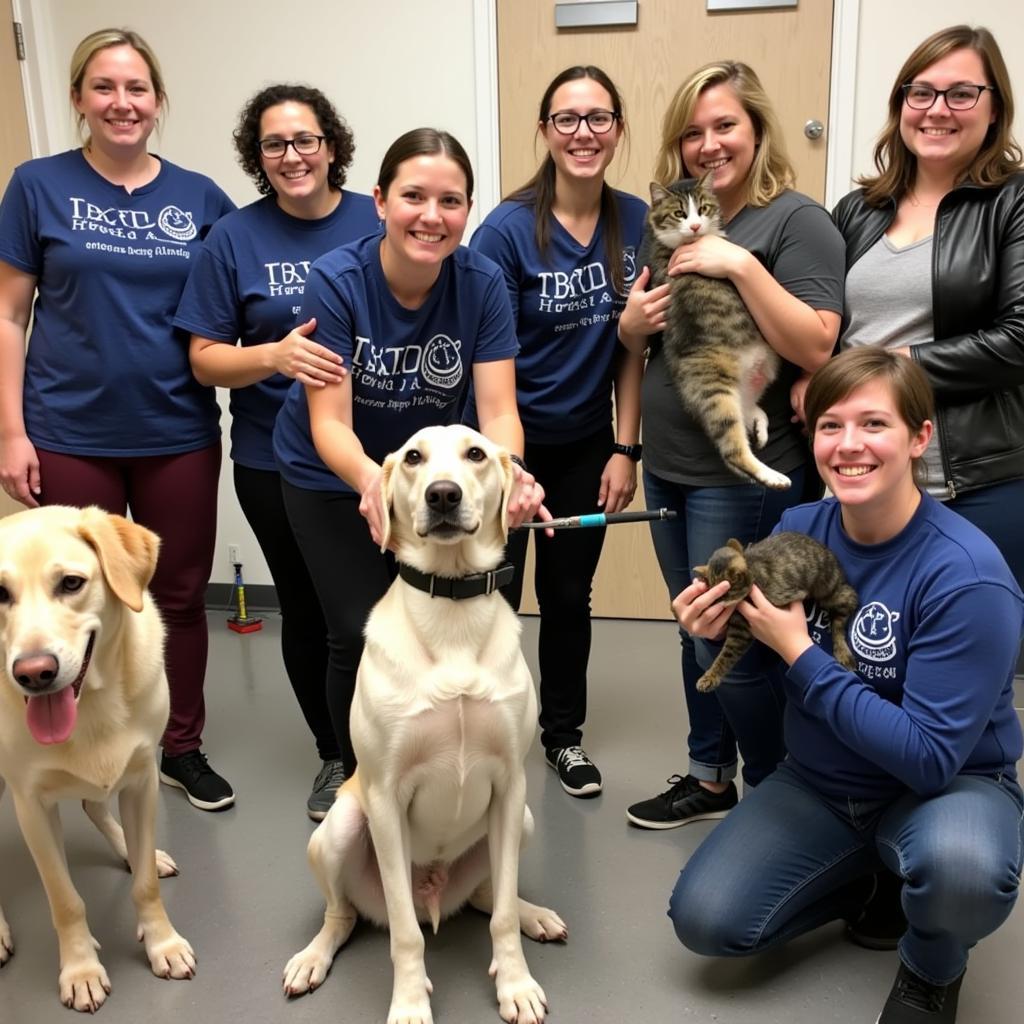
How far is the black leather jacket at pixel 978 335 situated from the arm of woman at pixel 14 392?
7.07 feet

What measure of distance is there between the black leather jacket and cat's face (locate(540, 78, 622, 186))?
797 millimetres

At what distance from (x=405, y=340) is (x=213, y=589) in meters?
2.67

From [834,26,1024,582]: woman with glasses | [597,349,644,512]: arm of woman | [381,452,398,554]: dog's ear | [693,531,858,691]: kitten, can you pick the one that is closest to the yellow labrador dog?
[381,452,398,554]: dog's ear

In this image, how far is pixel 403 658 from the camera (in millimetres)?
1663

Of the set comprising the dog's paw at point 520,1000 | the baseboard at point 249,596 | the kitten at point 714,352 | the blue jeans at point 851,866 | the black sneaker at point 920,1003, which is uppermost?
the kitten at point 714,352

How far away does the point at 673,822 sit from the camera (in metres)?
2.42

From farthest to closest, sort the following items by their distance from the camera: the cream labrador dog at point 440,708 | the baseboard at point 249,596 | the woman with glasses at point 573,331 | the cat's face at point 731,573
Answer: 1. the baseboard at point 249,596
2. the woman with glasses at point 573,331
3. the cat's face at point 731,573
4. the cream labrador dog at point 440,708

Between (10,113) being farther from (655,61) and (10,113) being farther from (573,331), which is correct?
(573,331)

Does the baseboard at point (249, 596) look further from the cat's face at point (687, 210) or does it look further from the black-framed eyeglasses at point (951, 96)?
the black-framed eyeglasses at point (951, 96)

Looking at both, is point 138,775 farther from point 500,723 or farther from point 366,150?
point 366,150

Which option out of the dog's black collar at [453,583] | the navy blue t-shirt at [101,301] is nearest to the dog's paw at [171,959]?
the dog's black collar at [453,583]

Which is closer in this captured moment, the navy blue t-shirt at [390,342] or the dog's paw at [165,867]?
the navy blue t-shirt at [390,342]

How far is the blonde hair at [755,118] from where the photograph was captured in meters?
2.02

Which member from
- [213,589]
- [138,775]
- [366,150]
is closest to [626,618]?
[213,589]
